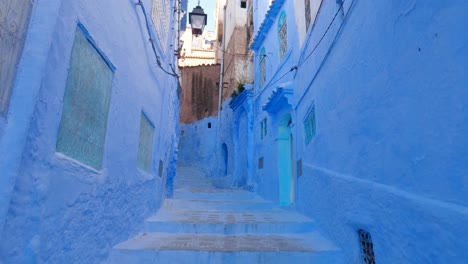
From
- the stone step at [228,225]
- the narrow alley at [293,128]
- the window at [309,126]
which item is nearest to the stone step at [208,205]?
the narrow alley at [293,128]

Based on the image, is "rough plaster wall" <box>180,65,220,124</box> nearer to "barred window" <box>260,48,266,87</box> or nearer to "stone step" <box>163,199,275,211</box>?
"barred window" <box>260,48,266,87</box>

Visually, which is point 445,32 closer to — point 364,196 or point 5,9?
point 364,196

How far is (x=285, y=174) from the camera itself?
24.1 ft

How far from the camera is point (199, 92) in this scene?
62.0 ft

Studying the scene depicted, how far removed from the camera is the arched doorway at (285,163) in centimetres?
718

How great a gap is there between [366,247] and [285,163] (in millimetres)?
4322

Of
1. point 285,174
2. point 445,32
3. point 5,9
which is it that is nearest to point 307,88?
point 285,174

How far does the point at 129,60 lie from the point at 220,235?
2.67 metres

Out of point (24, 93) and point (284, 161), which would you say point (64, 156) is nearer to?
point (24, 93)

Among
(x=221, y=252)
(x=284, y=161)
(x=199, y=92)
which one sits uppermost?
(x=199, y=92)

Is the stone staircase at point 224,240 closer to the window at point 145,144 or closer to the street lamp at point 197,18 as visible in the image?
the window at point 145,144

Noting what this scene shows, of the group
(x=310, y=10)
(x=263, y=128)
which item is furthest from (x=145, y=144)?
(x=263, y=128)

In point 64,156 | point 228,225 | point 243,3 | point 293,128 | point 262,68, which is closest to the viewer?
point 64,156

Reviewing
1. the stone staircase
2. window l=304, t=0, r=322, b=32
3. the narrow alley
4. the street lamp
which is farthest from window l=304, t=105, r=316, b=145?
the street lamp
